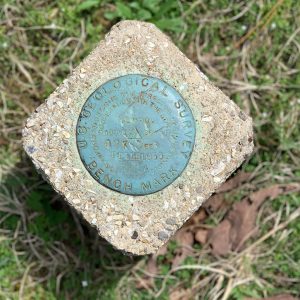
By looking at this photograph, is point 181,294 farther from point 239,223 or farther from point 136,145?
point 136,145

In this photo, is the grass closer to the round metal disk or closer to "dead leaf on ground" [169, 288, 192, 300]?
"dead leaf on ground" [169, 288, 192, 300]

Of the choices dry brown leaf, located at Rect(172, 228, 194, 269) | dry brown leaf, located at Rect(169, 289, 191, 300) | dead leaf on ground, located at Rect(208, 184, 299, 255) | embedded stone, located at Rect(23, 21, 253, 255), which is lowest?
dry brown leaf, located at Rect(169, 289, 191, 300)

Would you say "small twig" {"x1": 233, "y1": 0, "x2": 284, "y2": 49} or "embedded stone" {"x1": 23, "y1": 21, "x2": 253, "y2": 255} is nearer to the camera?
"embedded stone" {"x1": 23, "y1": 21, "x2": 253, "y2": 255}

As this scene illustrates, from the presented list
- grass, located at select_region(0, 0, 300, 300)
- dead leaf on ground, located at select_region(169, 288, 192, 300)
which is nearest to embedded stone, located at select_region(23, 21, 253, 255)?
grass, located at select_region(0, 0, 300, 300)

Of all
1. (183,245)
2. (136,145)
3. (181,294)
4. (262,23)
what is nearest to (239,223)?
(183,245)

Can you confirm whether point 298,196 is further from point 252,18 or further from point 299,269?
point 252,18

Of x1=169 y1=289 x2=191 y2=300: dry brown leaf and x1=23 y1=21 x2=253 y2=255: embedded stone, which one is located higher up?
x1=23 y1=21 x2=253 y2=255: embedded stone
